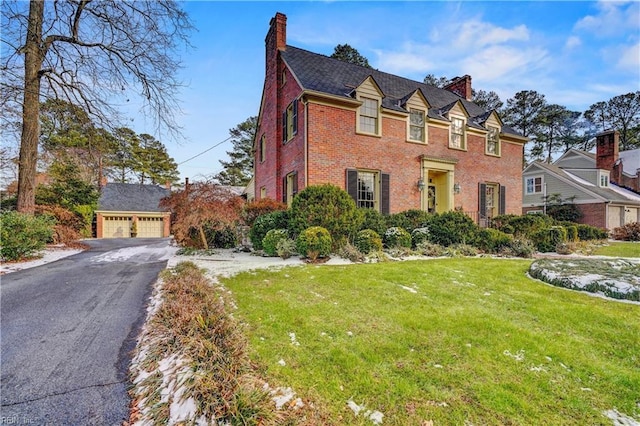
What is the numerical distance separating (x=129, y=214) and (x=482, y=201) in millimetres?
24431

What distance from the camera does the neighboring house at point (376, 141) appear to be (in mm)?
10625

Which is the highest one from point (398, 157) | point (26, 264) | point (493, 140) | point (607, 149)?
point (607, 149)

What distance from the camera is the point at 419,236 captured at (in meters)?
9.66

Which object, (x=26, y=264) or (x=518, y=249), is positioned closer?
(x=26, y=264)

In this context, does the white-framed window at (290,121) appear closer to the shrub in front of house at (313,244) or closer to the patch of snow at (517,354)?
the shrub in front of house at (313,244)

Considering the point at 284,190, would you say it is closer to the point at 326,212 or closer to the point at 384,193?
the point at 384,193

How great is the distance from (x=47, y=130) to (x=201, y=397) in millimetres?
13679

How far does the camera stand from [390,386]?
84.8 inches

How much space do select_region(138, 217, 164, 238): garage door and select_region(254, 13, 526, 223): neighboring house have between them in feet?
42.4

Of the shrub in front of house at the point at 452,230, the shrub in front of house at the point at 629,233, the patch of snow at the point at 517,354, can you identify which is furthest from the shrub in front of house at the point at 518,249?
the shrub in front of house at the point at 629,233

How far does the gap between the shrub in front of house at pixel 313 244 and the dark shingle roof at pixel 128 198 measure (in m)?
18.5

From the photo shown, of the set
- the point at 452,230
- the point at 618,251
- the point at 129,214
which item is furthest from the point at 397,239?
the point at 129,214

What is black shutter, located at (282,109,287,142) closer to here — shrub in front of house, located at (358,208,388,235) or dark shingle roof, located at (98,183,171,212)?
shrub in front of house, located at (358,208,388,235)

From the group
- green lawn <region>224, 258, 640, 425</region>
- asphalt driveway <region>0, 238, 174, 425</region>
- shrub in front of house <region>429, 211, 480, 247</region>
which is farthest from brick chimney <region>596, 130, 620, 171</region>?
asphalt driveway <region>0, 238, 174, 425</region>
